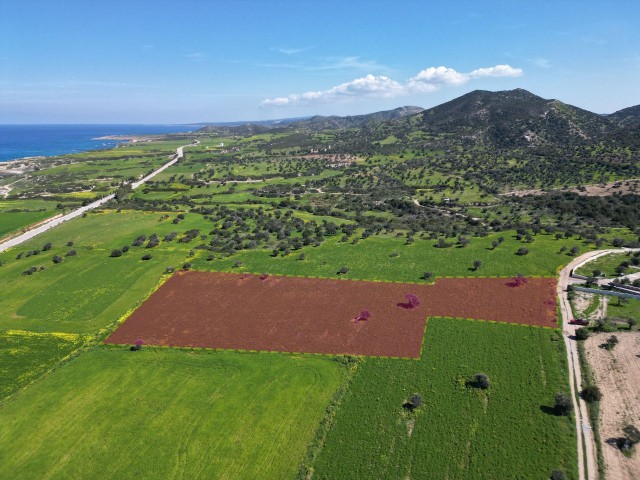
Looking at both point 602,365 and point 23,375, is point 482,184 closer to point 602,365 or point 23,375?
point 602,365

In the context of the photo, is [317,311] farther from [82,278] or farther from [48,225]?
[48,225]

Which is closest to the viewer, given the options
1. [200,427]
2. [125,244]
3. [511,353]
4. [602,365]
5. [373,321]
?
[200,427]

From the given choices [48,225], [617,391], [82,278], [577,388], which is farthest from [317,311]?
[48,225]

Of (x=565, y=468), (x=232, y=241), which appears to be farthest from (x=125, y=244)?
(x=565, y=468)

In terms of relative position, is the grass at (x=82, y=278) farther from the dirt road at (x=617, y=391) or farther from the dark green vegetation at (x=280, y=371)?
the dirt road at (x=617, y=391)

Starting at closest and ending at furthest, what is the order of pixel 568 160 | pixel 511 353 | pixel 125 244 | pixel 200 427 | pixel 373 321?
pixel 200 427 → pixel 511 353 → pixel 373 321 → pixel 125 244 → pixel 568 160

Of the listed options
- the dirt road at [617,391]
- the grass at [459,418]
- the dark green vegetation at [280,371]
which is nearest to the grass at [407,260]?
the dark green vegetation at [280,371]
